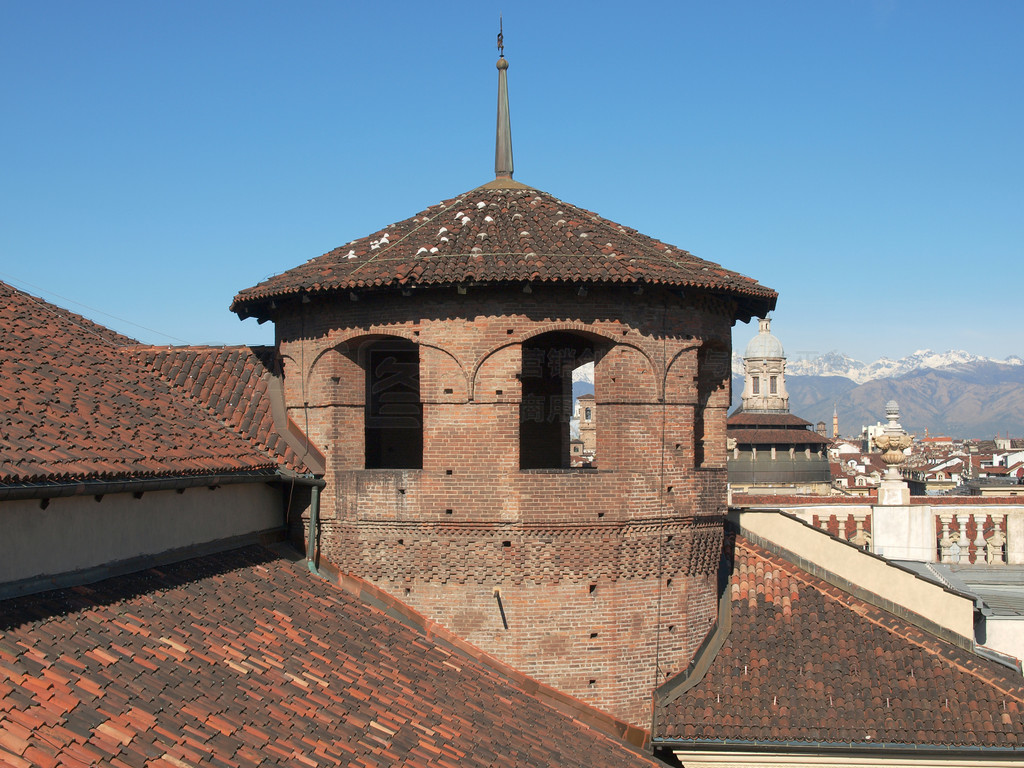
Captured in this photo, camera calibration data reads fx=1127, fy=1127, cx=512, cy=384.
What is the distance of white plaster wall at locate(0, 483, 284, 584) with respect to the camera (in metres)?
9.70

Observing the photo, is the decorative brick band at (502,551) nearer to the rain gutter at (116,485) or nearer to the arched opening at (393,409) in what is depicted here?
the rain gutter at (116,485)

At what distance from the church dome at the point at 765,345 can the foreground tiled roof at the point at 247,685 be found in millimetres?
74182

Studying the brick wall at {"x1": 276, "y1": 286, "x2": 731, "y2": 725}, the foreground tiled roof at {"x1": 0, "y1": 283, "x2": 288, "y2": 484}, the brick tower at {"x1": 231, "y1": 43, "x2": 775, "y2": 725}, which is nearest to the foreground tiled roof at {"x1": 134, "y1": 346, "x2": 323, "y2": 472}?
the foreground tiled roof at {"x1": 0, "y1": 283, "x2": 288, "y2": 484}

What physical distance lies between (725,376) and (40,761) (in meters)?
11.1

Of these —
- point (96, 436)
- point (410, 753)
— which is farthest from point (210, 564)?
point (410, 753)

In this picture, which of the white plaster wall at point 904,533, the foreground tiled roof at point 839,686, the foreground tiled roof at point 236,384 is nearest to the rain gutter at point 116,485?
the foreground tiled roof at point 236,384

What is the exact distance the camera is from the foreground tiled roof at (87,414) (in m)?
10.2

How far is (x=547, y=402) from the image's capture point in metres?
20.2

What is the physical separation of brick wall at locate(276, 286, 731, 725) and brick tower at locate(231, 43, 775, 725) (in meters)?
0.02

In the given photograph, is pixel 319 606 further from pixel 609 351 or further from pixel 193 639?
pixel 609 351

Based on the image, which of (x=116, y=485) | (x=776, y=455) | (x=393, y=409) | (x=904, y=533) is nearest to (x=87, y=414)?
(x=116, y=485)

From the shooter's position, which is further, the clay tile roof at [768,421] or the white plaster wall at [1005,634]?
the clay tile roof at [768,421]

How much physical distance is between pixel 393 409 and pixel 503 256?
580 cm

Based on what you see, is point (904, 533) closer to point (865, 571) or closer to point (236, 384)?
point (865, 571)
